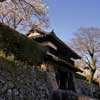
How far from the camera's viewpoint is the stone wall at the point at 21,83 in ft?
46.9

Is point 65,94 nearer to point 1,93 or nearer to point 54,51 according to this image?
point 1,93

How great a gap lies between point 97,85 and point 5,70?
24.7 meters

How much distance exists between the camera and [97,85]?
123 ft

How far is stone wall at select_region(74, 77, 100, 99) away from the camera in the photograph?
30.9 meters

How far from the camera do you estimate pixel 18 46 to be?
20.0m

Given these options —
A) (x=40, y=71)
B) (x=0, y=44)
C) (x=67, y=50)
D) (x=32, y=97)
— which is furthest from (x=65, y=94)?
(x=67, y=50)

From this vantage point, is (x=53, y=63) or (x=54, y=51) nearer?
(x=53, y=63)

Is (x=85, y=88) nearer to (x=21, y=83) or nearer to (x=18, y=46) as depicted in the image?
(x=18, y=46)

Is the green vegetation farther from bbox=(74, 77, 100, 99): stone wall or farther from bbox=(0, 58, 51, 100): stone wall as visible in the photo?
bbox=(74, 77, 100, 99): stone wall

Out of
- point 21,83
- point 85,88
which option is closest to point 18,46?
point 21,83

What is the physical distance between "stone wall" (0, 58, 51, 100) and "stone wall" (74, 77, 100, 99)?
39.6 feet

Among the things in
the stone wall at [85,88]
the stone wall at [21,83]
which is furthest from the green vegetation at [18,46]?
the stone wall at [85,88]

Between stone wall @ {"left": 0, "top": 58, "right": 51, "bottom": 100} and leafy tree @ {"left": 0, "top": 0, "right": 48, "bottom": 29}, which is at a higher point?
leafy tree @ {"left": 0, "top": 0, "right": 48, "bottom": 29}

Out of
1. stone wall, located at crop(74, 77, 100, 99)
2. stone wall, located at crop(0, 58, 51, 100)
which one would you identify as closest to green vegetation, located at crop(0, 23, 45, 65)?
stone wall, located at crop(0, 58, 51, 100)
